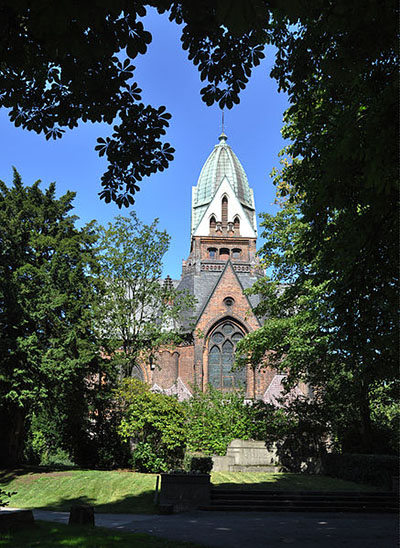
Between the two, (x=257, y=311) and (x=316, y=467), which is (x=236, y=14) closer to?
(x=257, y=311)

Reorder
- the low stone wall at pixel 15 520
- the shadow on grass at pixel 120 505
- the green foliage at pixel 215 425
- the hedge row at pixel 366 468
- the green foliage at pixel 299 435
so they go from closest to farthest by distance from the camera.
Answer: the low stone wall at pixel 15 520 < the shadow on grass at pixel 120 505 < the hedge row at pixel 366 468 < the green foliage at pixel 299 435 < the green foliage at pixel 215 425

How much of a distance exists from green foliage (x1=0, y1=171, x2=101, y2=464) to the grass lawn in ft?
10.1

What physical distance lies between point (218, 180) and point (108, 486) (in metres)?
48.6

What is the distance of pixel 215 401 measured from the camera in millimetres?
26469

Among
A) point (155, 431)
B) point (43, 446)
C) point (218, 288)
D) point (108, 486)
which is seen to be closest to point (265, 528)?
point (108, 486)

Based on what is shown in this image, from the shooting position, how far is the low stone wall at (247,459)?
22.2m

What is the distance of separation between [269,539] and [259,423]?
1615cm

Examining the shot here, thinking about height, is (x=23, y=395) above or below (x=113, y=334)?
below

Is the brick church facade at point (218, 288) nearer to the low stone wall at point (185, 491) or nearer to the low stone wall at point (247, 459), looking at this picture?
the low stone wall at point (247, 459)

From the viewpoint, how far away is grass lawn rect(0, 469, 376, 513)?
49.6ft

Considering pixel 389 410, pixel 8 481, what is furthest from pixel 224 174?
pixel 8 481

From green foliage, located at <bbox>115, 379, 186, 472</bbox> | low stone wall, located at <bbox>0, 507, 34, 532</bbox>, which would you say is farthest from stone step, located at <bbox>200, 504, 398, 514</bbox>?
green foliage, located at <bbox>115, 379, 186, 472</bbox>

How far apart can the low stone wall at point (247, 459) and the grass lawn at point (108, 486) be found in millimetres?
2030

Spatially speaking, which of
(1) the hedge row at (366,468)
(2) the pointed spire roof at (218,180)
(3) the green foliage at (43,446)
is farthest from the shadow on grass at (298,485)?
(2) the pointed spire roof at (218,180)
